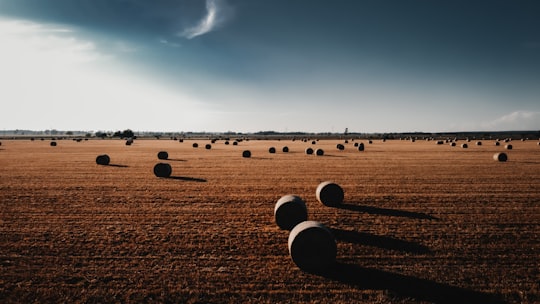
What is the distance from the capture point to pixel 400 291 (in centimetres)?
723

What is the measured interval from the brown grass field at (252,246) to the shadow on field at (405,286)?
0.10 ft

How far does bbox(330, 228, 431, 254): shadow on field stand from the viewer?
9.62m

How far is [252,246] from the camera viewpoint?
9.95m

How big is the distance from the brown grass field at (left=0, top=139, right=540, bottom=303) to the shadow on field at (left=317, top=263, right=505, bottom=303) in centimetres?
3

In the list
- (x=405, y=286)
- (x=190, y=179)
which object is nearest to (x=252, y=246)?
(x=405, y=286)

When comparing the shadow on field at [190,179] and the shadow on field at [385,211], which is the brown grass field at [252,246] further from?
the shadow on field at [190,179]

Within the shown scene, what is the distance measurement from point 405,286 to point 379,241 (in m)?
2.87

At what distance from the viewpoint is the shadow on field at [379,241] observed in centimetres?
962

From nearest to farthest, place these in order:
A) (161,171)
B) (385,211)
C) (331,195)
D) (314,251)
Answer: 1. (314,251)
2. (385,211)
3. (331,195)
4. (161,171)

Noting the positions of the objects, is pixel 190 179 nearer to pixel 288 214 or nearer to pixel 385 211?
pixel 288 214

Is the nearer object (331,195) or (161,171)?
(331,195)

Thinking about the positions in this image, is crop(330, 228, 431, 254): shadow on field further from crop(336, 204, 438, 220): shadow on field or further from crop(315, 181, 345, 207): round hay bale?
crop(315, 181, 345, 207): round hay bale

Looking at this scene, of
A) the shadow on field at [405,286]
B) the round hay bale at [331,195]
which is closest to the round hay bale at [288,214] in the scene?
the shadow on field at [405,286]

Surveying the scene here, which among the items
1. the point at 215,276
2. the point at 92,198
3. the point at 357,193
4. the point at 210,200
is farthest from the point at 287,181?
the point at 215,276
